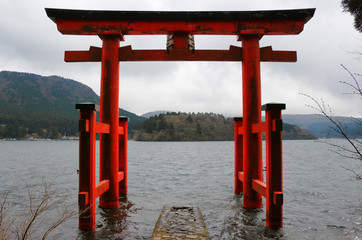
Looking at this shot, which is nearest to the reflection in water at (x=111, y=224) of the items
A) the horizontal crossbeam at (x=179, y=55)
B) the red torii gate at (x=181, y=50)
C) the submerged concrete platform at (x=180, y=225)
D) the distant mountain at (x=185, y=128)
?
the red torii gate at (x=181, y=50)

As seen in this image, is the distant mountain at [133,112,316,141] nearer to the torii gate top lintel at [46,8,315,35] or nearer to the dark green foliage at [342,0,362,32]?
the torii gate top lintel at [46,8,315,35]

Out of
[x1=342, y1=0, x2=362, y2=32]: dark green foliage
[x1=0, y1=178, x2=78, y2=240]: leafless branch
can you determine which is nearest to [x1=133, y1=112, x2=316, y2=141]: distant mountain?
[x1=0, y1=178, x2=78, y2=240]: leafless branch

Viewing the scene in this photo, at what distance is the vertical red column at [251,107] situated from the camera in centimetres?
595

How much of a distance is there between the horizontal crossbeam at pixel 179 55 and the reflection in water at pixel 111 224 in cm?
363

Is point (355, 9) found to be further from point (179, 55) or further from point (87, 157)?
point (87, 157)

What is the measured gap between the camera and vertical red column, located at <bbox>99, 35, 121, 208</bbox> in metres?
5.98

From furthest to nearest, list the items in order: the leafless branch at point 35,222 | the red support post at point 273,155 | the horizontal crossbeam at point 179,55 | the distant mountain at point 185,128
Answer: the distant mountain at point 185,128 < the horizontal crossbeam at point 179,55 < the red support post at point 273,155 < the leafless branch at point 35,222

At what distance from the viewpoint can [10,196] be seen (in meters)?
9.55

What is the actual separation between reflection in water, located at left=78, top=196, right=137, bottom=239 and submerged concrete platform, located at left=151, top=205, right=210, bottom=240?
2.87 feet

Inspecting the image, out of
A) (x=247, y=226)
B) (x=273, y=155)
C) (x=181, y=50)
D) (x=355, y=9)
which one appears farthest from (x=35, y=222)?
(x=355, y=9)

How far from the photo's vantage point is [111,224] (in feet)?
18.1

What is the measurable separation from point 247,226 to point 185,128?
402 feet

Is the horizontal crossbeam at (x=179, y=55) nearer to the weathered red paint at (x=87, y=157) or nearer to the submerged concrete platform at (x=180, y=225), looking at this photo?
the weathered red paint at (x=87, y=157)

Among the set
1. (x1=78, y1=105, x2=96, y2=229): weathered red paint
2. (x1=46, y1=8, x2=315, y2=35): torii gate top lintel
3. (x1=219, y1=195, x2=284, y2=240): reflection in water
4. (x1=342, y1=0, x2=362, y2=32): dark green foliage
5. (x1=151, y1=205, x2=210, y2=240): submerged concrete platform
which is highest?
(x1=46, y1=8, x2=315, y2=35): torii gate top lintel
